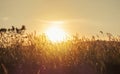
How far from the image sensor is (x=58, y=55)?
8398 millimetres

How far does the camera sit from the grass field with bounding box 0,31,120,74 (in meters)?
6.46

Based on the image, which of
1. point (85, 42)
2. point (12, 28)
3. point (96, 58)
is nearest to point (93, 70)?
point (96, 58)

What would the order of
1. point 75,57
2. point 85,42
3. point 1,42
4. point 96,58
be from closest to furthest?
point 96,58, point 75,57, point 85,42, point 1,42

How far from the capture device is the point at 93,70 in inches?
246

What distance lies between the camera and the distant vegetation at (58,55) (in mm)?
6469

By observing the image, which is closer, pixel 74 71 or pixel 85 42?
pixel 74 71

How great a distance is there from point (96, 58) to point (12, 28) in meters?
4.38

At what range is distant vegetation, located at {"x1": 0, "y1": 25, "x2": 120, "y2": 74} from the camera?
21.2 ft

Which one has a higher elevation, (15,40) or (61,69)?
(15,40)

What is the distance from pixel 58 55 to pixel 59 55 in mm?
33

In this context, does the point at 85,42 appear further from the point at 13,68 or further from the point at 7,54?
the point at 13,68

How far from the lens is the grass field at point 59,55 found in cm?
646

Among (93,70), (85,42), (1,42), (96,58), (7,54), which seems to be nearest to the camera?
(93,70)

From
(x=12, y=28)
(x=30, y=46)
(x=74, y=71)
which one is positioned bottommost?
(x=74, y=71)
